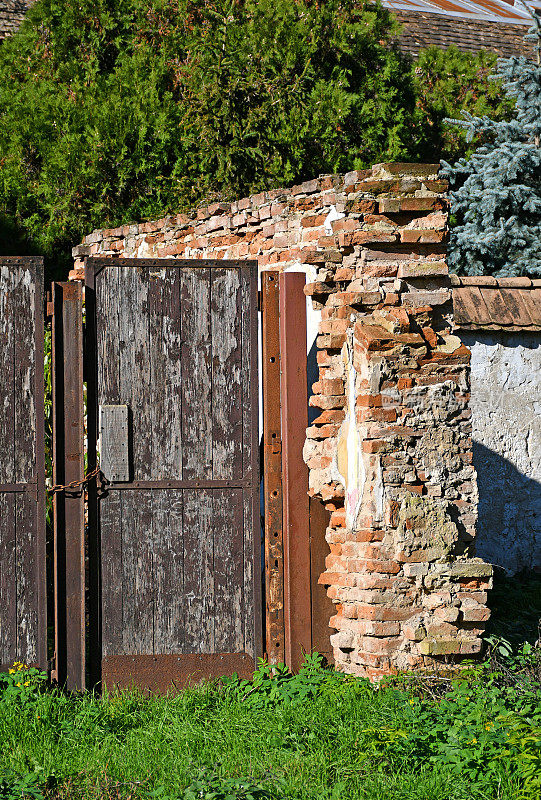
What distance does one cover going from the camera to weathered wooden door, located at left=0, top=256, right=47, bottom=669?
4254 mm

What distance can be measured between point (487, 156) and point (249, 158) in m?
2.79

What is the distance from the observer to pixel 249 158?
10305 millimetres

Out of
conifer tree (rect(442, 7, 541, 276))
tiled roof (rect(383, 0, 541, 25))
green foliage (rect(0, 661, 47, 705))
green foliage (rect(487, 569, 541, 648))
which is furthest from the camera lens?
tiled roof (rect(383, 0, 541, 25))

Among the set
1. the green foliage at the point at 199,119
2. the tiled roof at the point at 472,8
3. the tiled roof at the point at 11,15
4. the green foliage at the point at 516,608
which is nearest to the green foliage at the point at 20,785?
the green foliage at the point at 516,608

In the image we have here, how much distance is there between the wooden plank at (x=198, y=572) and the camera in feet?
14.2

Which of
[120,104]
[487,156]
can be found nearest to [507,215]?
[487,156]

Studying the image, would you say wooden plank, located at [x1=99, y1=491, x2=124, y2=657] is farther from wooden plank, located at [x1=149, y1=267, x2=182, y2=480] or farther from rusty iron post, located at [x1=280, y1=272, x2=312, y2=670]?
rusty iron post, located at [x1=280, y1=272, x2=312, y2=670]

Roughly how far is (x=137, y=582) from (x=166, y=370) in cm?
104

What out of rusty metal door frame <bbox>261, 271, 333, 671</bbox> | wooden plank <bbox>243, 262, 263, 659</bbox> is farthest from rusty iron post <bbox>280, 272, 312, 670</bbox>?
wooden plank <bbox>243, 262, 263, 659</bbox>

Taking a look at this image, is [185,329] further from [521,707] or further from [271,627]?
[521,707]

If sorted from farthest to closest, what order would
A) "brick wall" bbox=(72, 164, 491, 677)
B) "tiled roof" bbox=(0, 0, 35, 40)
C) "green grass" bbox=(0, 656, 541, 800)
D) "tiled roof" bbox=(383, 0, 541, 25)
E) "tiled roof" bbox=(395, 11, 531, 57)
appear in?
1. "tiled roof" bbox=(383, 0, 541, 25)
2. "tiled roof" bbox=(395, 11, 531, 57)
3. "tiled roof" bbox=(0, 0, 35, 40)
4. "brick wall" bbox=(72, 164, 491, 677)
5. "green grass" bbox=(0, 656, 541, 800)

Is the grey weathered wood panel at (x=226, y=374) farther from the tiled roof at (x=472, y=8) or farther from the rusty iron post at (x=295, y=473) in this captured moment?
the tiled roof at (x=472, y=8)

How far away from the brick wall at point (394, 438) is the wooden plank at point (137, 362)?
0.81 metres

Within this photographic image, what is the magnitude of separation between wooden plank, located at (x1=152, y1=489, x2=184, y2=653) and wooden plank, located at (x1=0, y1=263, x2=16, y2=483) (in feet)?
2.37
